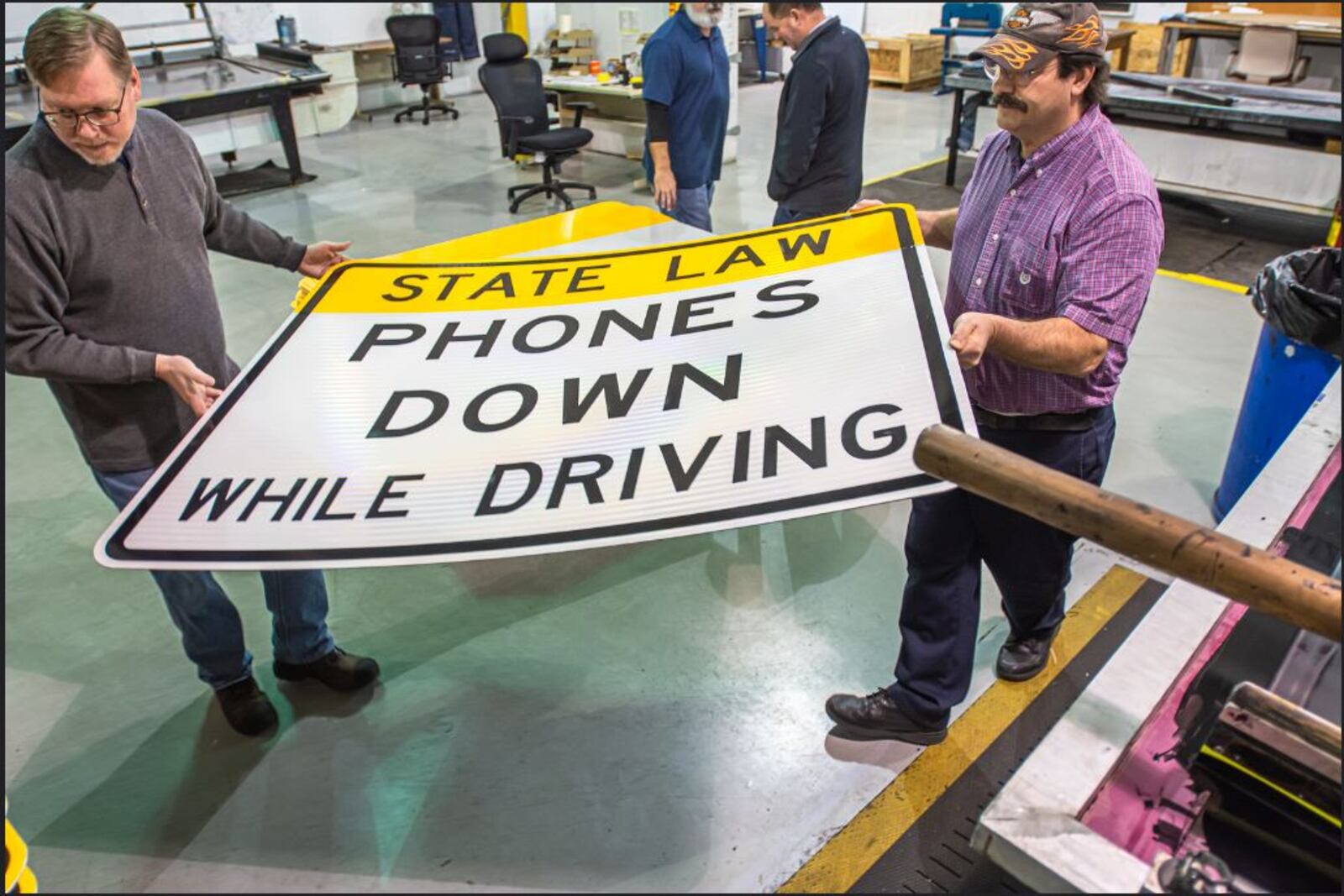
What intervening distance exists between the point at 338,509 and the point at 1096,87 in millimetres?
1606

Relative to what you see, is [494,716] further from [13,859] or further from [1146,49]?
[1146,49]

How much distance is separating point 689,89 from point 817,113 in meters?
0.86

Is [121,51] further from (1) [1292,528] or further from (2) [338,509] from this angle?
(1) [1292,528]

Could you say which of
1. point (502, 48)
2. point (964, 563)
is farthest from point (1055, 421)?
point (502, 48)

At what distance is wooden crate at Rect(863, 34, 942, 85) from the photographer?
10.6 meters

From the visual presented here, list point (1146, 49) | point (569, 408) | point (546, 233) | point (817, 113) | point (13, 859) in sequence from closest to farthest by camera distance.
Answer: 1. point (13, 859)
2. point (569, 408)
3. point (546, 233)
4. point (817, 113)
5. point (1146, 49)

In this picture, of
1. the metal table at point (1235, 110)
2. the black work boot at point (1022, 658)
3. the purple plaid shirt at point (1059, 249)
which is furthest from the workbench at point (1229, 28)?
the purple plaid shirt at point (1059, 249)

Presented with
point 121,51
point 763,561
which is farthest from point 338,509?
point 763,561

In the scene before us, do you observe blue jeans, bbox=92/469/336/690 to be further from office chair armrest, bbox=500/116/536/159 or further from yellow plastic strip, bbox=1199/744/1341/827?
office chair armrest, bbox=500/116/536/159

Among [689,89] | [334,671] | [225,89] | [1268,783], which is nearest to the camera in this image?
[1268,783]

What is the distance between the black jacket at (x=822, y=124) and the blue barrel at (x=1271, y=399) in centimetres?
163

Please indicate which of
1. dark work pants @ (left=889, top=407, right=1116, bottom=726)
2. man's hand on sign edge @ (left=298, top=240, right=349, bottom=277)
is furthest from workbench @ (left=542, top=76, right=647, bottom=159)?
dark work pants @ (left=889, top=407, right=1116, bottom=726)

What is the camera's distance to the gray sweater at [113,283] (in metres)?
1.72

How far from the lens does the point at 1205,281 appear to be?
5254 mm
